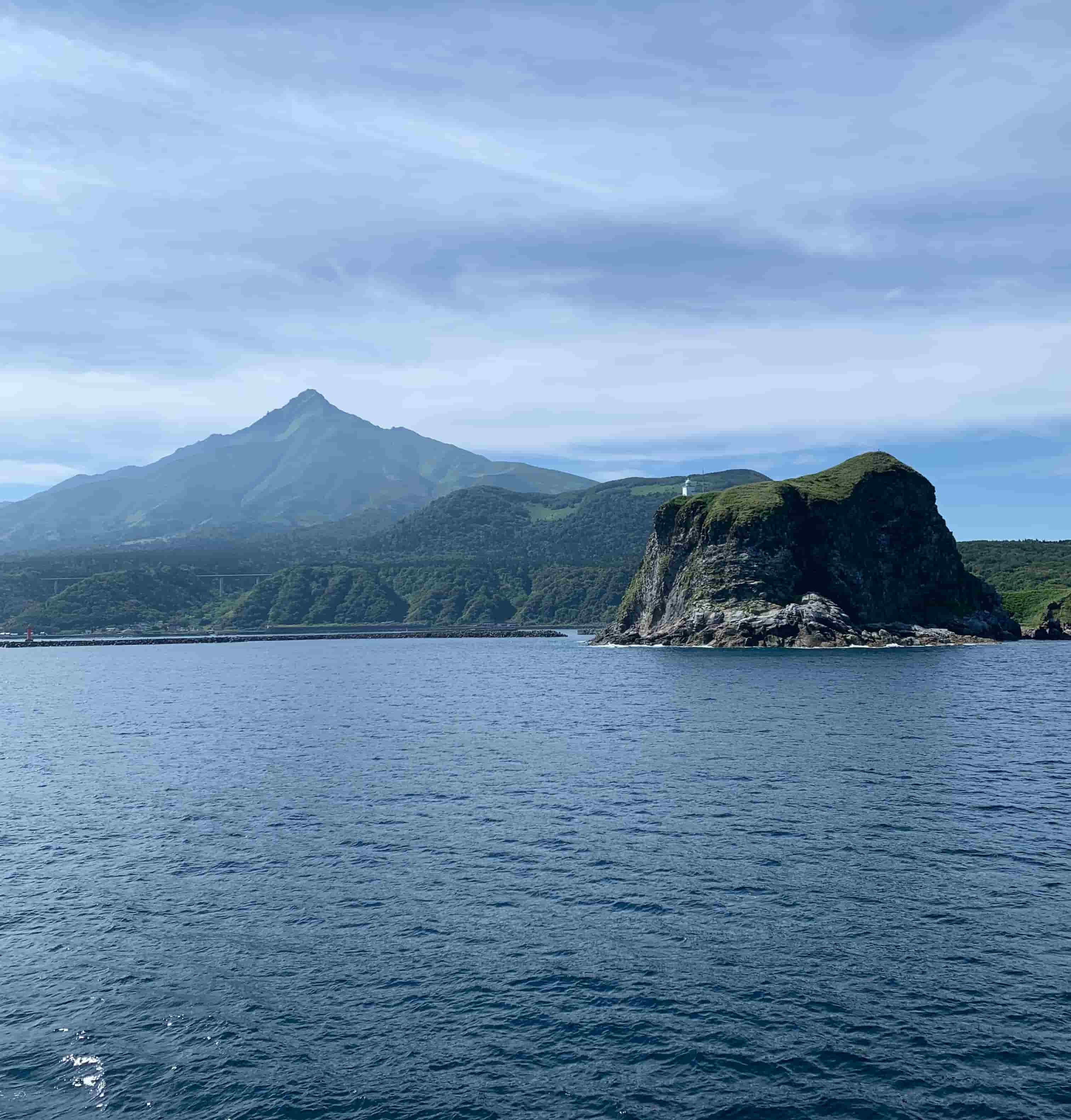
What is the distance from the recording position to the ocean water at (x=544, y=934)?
25.7m

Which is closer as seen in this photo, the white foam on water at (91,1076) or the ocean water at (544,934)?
the white foam on water at (91,1076)

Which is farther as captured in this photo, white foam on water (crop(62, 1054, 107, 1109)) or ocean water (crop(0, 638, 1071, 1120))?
ocean water (crop(0, 638, 1071, 1120))

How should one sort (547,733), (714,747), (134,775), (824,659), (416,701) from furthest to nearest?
(824,659) → (416,701) → (547,733) → (714,747) → (134,775)

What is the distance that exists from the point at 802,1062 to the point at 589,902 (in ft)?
46.7

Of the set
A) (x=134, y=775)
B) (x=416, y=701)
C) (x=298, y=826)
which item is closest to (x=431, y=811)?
(x=298, y=826)

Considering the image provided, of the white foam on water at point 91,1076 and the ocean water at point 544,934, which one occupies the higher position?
the ocean water at point 544,934

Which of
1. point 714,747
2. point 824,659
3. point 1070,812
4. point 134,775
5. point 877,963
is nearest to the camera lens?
point 877,963

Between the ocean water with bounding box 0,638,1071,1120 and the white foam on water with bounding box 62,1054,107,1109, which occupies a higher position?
the ocean water with bounding box 0,638,1071,1120

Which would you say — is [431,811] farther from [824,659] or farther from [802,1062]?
[824,659]

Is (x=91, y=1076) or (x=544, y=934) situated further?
(x=544, y=934)

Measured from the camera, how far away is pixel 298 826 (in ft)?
177

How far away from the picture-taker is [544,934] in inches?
1426

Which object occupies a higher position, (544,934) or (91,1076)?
(544,934)

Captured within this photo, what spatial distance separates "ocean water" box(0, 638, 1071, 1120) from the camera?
84.2ft
